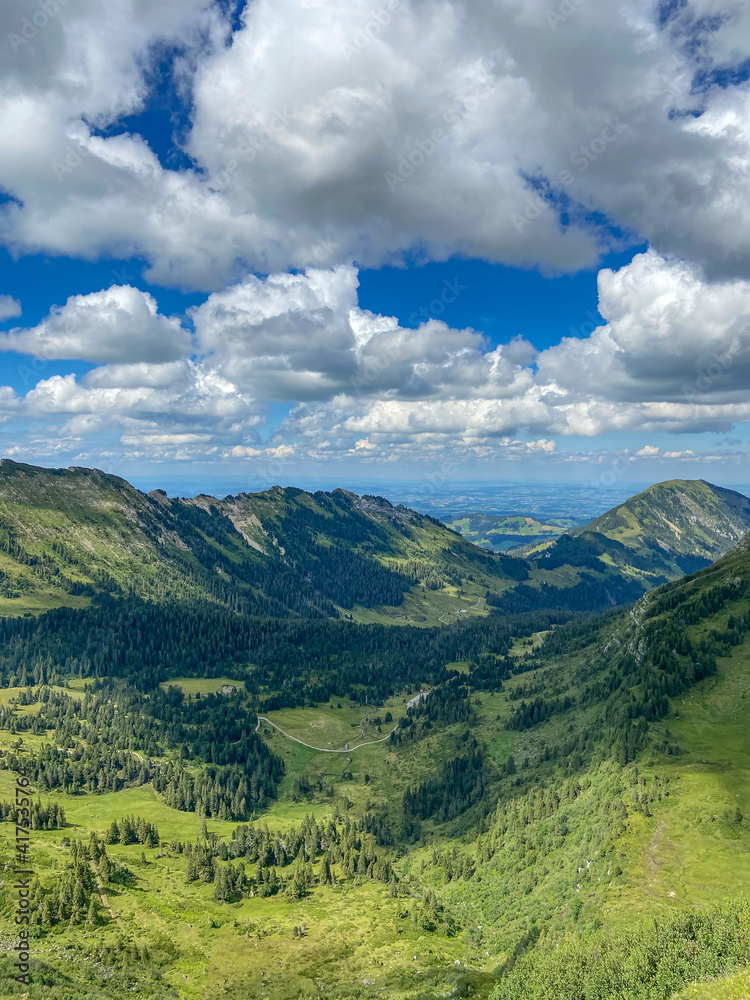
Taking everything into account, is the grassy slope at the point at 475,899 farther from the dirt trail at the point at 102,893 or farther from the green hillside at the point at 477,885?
the dirt trail at the point at 102,893

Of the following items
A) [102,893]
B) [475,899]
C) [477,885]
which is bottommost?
[477,885]

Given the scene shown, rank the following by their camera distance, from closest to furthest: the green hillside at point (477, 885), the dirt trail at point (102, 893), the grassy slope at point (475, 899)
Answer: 1. the green hillside at point (477, 885)
2. the grassy slope at point (475, 899)
3. the dirt trail at point (102, 893)

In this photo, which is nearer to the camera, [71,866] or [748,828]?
[748,828]

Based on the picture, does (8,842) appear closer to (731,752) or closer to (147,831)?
(147,831)

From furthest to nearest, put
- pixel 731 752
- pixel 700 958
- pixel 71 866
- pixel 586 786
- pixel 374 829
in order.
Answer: pixel 374 829
pixel 586 786
pixel 731 752
pixel 71 866
pixel 700 958

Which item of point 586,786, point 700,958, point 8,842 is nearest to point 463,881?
point 586,786

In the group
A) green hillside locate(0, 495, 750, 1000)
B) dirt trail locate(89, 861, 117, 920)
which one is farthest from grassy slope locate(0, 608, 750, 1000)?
dirt trail locate(89, 861, 117, 920)

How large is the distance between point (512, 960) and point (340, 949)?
37.7 m

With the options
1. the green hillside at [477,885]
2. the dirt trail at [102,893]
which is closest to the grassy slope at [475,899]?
the green hillside at [477,885]

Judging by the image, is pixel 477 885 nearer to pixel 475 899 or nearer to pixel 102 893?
pixel 475 899

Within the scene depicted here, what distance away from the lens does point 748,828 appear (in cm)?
12062

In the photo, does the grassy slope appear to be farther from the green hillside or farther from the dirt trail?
the dirt trail

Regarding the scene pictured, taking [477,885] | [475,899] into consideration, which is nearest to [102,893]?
[475,899]

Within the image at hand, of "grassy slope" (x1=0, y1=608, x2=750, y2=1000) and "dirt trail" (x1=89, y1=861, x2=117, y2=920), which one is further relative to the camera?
"dirt trail" (x1=89, y1=861, x2=117, y2=920)
